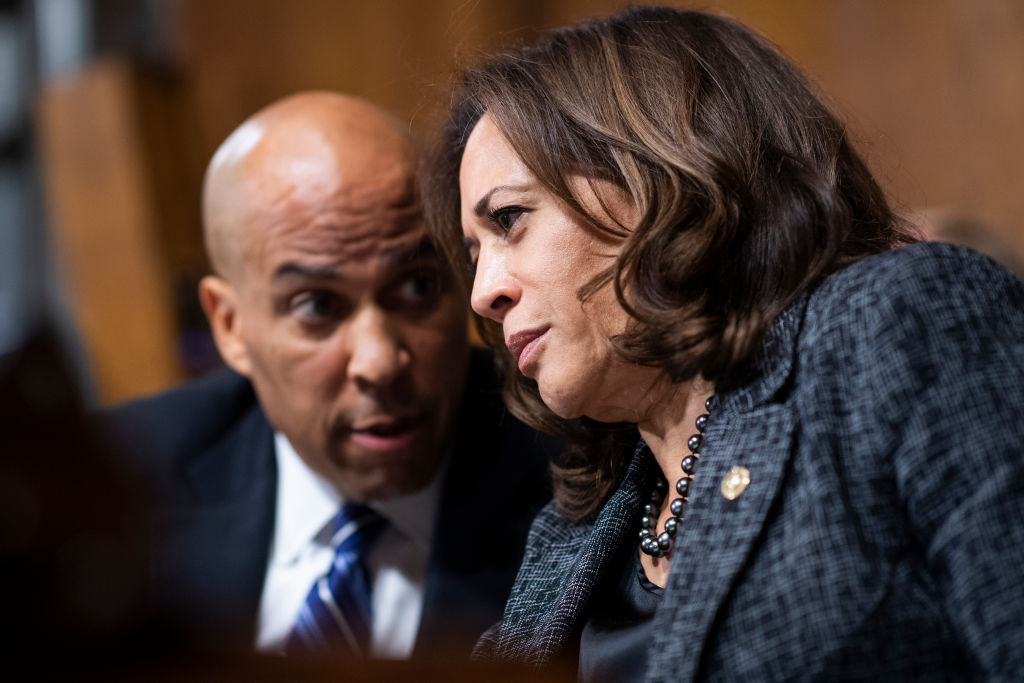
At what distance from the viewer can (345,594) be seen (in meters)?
1.89

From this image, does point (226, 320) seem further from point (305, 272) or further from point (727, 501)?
point (727, 501)

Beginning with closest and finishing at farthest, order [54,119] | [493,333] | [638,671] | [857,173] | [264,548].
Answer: [638,671] → [857,173] → [493,333] → [264,548] → [54,119]

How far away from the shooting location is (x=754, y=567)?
105cm

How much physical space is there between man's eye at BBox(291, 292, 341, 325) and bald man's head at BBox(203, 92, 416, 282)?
153 millimetres

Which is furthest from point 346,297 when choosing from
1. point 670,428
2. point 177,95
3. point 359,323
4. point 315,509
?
point 177,95

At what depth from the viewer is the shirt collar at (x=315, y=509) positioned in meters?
1.96

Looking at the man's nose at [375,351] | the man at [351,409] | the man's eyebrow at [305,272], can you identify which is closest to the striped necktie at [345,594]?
the man at [351,409]

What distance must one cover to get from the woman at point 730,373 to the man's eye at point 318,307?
45 cm

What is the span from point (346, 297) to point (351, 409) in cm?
19

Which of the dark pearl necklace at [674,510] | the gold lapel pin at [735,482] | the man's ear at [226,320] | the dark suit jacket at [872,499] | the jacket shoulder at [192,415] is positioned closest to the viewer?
the dark suit jacket at [872,499]

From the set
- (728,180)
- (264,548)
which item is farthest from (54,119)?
(728,180)

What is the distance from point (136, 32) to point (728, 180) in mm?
3817

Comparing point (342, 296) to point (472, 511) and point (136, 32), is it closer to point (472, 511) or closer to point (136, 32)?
point (472, 511)

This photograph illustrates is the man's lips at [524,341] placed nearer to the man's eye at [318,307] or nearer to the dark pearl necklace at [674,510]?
the dark pearl necklace at [674,510]
